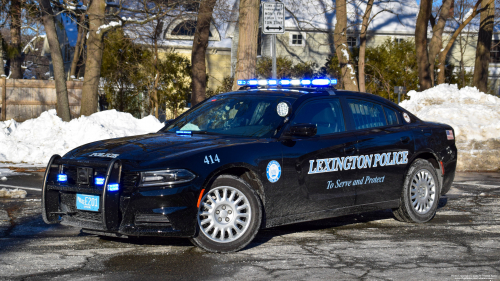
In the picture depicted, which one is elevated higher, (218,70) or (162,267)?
(218,70)

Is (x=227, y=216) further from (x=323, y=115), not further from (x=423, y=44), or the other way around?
(x=423, y=44)

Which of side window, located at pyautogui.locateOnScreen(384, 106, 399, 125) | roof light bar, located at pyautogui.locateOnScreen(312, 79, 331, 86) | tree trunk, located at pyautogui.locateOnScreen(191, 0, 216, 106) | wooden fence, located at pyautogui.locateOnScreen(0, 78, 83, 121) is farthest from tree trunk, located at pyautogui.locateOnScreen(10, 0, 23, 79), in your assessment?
side window, located at pyautogui.locateOnScreen(384, 106, 399, 125)

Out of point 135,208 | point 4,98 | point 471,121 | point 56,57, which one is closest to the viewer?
point 135,208

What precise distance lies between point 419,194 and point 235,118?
2.58 metres

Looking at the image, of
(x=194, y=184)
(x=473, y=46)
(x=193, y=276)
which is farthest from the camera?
(x=473, y=46)

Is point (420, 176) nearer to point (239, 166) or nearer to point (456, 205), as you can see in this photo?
point (456, 205)

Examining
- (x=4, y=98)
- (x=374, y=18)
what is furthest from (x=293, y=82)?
(x=374, y=18)

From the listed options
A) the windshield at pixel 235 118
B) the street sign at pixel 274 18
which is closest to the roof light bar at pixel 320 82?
the windshield at pixel 235 118

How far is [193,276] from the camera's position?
16.2 ft

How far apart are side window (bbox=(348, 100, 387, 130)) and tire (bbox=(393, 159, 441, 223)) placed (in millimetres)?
717

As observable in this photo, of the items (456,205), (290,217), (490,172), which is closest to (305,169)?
(290,217)

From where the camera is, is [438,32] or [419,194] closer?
[419,194]

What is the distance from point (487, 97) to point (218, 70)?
21611 millimetres

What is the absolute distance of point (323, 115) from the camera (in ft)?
22.1
